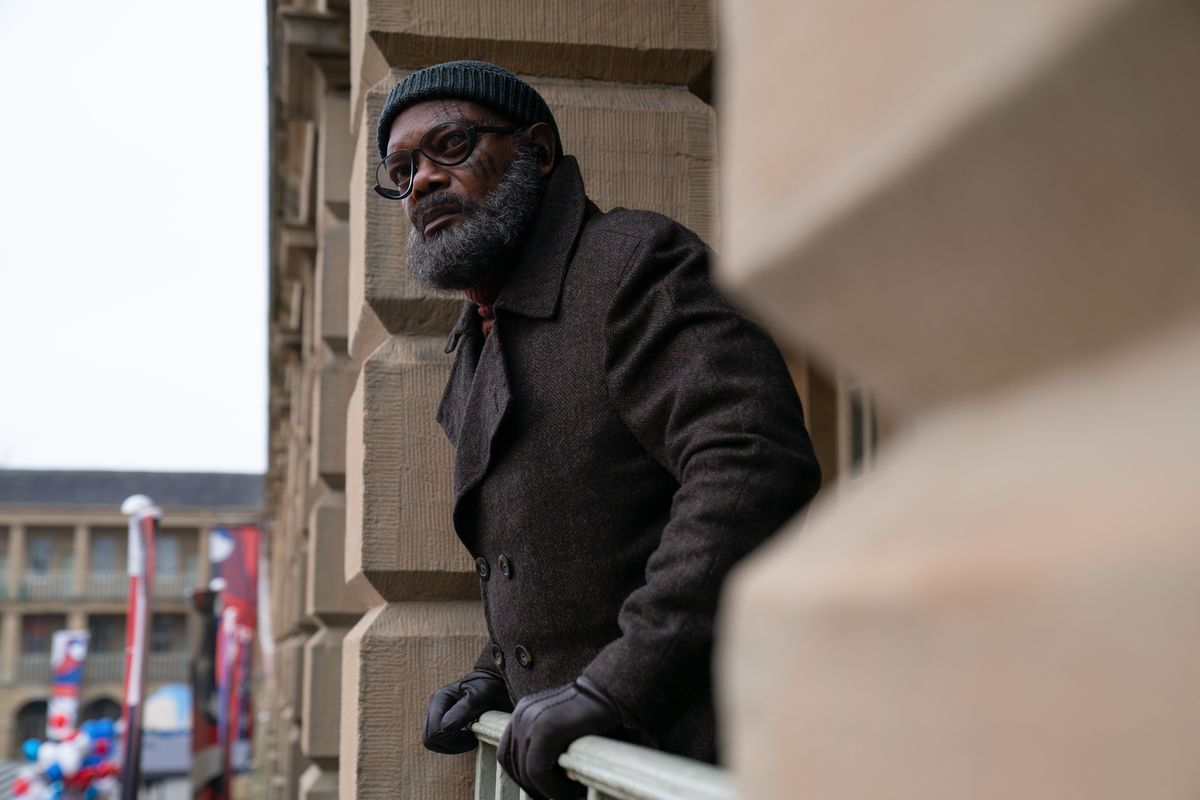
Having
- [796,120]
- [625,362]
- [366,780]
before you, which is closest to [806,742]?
[796,120]

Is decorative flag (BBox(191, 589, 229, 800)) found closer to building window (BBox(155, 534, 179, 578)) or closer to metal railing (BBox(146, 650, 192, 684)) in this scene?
building window (BBox(155, 534, 179, 578))

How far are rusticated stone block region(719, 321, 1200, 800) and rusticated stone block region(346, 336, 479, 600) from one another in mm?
2555

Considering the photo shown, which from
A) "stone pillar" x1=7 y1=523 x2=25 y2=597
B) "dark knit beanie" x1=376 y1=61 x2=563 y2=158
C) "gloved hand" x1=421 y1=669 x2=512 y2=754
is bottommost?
"stone pillar" x1=7 y1=523 x2=25 y2=597

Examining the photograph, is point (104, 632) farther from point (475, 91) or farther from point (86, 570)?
point (475, 91)

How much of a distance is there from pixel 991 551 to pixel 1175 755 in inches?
3.1

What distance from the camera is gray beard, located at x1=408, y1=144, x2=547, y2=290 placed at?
2229mm

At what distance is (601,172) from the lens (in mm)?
3082

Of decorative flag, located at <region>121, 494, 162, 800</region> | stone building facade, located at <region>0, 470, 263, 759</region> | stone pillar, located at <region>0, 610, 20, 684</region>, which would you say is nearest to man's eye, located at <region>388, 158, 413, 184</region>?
decorative flag, located at <region>121, 494, 162, 800</region>

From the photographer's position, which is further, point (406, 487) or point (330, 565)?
point (330, 565)

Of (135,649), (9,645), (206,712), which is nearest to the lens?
(135,649)

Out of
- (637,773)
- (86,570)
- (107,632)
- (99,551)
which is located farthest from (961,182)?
(107,632)

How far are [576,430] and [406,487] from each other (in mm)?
1096

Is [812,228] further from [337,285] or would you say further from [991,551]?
[337,285]

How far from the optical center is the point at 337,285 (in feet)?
20.3
